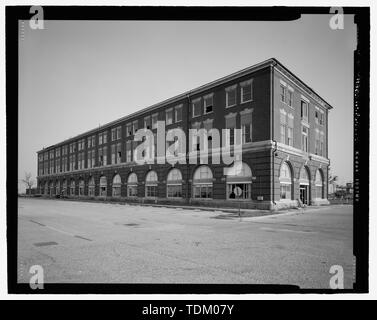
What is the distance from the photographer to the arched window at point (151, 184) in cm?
3816

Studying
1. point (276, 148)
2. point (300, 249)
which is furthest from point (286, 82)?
point (300, 249)

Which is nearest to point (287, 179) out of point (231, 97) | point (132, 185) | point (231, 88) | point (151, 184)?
point (231, 97)

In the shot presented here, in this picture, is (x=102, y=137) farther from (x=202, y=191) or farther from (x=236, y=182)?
(x=236, y=182)

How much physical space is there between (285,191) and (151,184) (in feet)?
64.0

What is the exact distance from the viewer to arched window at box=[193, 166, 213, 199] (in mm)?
29577

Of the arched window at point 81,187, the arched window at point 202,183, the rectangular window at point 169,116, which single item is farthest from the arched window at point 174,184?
the arched window at point 81,187

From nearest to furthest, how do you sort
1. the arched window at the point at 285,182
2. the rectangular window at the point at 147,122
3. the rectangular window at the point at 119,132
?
the arched window at the point at 285,182
the rectangular window at the point at 147,122
the rectangular window at the point at 119,132

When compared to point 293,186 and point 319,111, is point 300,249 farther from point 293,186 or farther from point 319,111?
point 319,111

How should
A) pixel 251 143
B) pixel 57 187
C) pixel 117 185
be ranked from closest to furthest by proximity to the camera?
pixel 251 143, pixel 117 185, pixel 57 187

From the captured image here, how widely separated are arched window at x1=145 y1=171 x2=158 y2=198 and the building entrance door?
19.1 m

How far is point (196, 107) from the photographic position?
3238 centimetres

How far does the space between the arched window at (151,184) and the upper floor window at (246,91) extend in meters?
17.7

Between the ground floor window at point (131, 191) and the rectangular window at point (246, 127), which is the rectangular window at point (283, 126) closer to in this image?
the rectangular window at point (246, 127)
